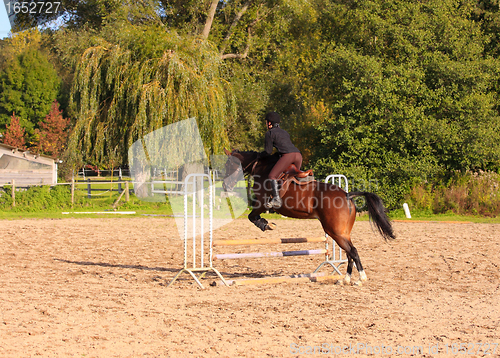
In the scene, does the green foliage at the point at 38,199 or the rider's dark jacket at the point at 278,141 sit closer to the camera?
the rider's dark jacket at the point at 278,141

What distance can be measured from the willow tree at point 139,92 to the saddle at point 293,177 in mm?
12575

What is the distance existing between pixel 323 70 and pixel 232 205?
8.12 m

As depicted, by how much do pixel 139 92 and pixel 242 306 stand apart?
49.6 feet

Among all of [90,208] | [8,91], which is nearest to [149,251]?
[90,208]

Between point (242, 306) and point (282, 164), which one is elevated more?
point (282, 164)

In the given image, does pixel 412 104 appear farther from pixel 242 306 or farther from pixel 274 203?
pixel 242 306

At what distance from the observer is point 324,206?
7.64 metres

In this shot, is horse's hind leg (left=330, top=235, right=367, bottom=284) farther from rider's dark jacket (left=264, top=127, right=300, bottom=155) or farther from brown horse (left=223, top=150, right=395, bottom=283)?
rider's dark jacket (left=264, top=127, right=300, bottom=155)

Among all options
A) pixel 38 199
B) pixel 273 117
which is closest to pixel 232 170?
pixel 273 117

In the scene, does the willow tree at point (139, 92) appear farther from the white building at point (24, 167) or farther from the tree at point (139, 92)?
the white building at point (24, 167)

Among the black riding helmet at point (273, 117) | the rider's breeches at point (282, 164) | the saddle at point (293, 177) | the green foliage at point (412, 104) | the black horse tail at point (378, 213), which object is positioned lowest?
the black horse tail at point (378, 213)

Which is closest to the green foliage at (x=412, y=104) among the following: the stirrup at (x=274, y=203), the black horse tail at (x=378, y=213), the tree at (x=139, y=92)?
the tree at (x=139, y=92)

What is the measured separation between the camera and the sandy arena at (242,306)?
4.57m

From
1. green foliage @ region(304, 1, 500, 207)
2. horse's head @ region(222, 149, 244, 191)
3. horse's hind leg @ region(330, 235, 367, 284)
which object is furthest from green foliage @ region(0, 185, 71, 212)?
horse's hind leg @ region(330, 235, 367, 284)
